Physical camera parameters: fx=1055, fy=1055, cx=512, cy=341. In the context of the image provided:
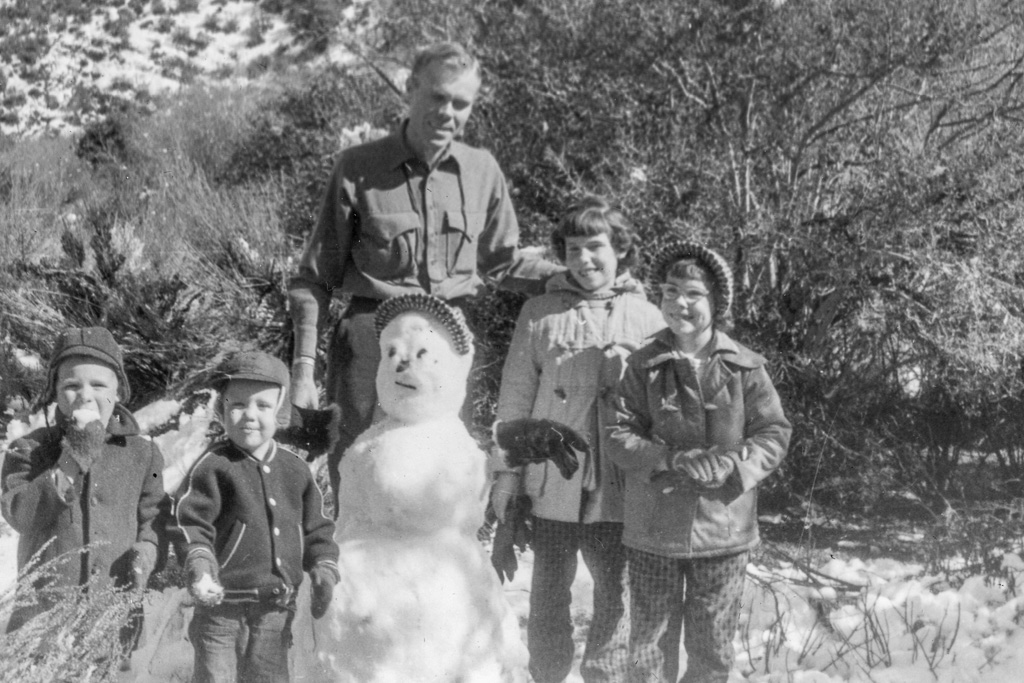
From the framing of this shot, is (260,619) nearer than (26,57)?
Yes

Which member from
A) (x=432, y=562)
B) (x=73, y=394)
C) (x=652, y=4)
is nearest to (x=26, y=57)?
(x=73, y=394)

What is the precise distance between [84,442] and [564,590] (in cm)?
145

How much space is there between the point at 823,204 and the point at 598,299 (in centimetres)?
273

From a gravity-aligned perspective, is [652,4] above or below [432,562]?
above

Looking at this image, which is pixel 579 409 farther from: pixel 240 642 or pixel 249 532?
pixel 240 642

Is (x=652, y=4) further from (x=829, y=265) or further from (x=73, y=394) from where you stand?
(x=73, y=394)

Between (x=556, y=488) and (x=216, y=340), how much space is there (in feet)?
10.1

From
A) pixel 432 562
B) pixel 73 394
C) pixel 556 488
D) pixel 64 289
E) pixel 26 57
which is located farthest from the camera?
pixel 64 289

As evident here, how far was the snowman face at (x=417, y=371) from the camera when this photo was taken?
8.61 ft

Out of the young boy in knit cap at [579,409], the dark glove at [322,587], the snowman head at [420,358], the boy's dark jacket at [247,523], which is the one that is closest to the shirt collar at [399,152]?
the young boy in knit cap at [579,409]

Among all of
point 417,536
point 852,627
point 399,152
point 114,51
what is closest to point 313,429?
point 417,536

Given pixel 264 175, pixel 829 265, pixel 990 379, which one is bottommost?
pixel 990 379

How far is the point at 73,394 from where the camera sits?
277 centimetres

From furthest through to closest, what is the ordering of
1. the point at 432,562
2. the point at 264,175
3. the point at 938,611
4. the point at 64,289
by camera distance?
the point at 264,175 < the point at 64,289 < the point at 938,611 < the point at 432,562
